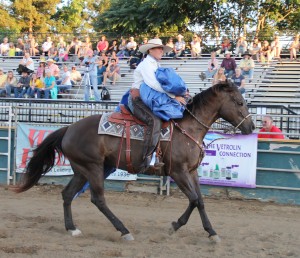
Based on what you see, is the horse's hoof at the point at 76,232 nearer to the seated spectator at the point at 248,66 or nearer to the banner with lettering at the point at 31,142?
the banner with lettering at the point at 31,142

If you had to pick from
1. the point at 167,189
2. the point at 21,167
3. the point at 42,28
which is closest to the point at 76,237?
the point at 167,189

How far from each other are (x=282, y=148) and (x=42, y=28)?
130 ft

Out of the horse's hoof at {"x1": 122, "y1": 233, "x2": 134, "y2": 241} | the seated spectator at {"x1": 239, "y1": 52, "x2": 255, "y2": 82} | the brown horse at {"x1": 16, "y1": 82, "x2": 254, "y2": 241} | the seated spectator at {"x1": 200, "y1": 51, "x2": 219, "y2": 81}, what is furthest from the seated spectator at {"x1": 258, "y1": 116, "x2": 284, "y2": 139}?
the seated spectator at {"x1": 200, "y1": 51, "x2": 219, "y2": 81}

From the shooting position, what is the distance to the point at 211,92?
713 cm

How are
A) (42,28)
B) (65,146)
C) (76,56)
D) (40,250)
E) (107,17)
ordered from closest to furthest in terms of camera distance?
(40,250) < (65,146) < (76,56) < (107,17) < (42,28)

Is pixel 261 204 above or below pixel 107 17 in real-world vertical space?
below

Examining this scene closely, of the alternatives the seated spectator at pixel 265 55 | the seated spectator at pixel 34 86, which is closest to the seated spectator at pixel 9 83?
the seated spectator at pixel 34 86

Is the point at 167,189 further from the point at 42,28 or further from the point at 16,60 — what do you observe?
the point at 42,28

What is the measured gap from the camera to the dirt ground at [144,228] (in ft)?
20.7

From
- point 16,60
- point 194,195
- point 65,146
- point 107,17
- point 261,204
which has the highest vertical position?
point 107,17

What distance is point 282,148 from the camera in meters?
9.98

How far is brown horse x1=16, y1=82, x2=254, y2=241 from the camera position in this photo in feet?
22.6

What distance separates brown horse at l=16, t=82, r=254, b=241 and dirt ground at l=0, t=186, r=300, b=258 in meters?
0.29

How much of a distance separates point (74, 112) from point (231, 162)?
3868 millimetres
